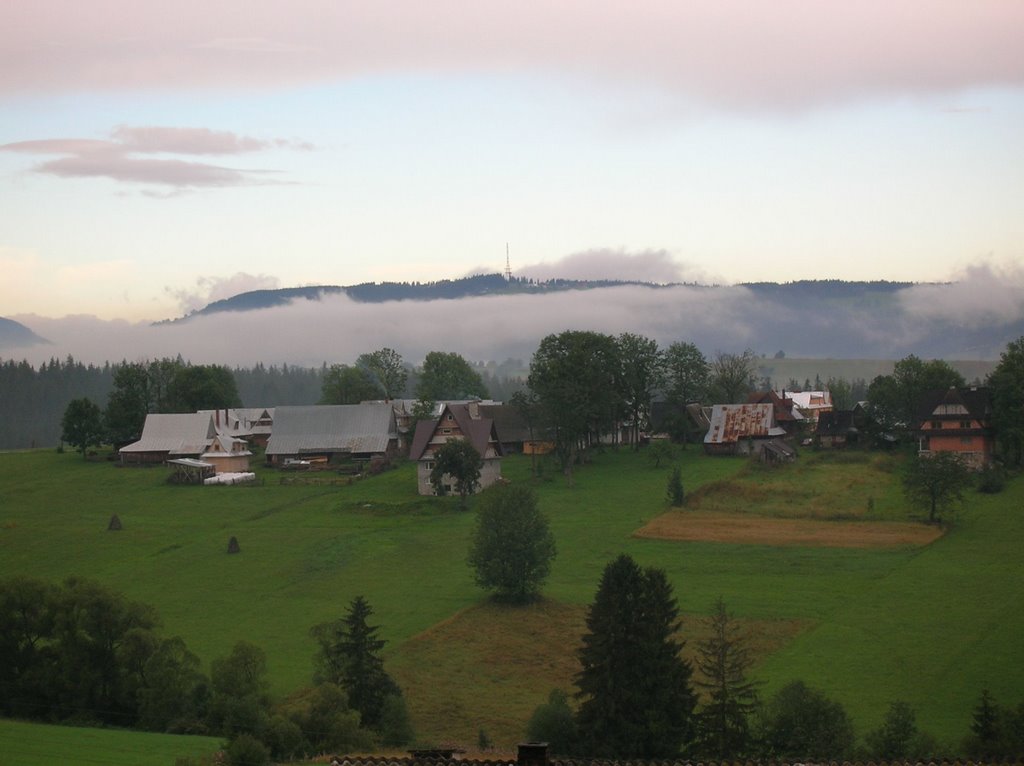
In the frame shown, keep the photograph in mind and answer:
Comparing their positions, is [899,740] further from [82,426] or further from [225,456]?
[82,426]

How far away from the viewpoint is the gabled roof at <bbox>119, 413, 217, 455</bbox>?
9144 cm

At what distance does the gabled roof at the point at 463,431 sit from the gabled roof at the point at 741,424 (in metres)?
16.9

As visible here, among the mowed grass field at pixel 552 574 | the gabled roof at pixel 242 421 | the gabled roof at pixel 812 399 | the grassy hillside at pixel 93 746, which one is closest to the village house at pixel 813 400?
the gabled roof at pixel 812 399

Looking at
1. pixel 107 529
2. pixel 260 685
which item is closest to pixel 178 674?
pixel 260 685

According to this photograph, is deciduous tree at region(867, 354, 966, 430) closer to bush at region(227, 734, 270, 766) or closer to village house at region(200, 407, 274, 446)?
village house at region(200, 407, 274, 446)

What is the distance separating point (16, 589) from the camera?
41.6m

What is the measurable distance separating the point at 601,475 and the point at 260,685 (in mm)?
47402

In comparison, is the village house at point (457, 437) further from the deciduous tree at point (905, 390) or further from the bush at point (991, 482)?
the bush at point (991, 482)

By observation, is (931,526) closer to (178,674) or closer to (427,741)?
(427,741)

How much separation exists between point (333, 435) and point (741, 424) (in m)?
30.2

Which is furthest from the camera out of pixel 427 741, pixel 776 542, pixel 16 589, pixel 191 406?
pixel 191 406

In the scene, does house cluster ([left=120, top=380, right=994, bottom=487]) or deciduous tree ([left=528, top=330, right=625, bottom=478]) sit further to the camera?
deciduous tree ([left=528, top=330, right=625, bottom=478])

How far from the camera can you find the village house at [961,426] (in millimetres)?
79188

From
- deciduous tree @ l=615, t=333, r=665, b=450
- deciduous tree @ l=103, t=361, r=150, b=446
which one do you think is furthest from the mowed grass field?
deciduous tree @ l=103, t=361, r=150, b=446
